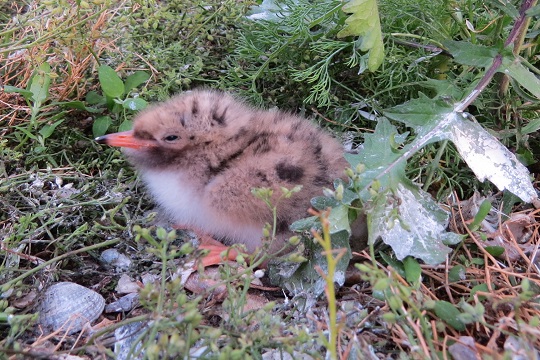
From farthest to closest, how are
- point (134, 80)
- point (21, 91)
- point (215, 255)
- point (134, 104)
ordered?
point (134, 80)
point (134, 104)
point (21, 91)
point (215, 255)

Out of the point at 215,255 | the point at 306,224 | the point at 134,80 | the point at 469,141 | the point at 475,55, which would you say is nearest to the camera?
the point at 306,224

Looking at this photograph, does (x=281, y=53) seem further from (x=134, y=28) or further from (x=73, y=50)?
(x=73, y=50)

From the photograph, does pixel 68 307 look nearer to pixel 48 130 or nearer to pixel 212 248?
pixel 212 248

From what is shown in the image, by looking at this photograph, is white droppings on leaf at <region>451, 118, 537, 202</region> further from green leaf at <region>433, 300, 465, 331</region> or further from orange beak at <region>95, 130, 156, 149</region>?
orange beak at <region>95, 130, 156, 149</region>

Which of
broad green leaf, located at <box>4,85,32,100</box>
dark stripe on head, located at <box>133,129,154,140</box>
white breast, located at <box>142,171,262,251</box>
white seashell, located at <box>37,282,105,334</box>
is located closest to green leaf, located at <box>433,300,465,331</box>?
white breast, located at <box>142,171,262,251</box>

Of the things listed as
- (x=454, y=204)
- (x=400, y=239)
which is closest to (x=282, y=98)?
(x=454, y=204)

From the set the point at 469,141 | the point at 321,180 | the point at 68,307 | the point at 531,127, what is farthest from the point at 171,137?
the point at 531,127
